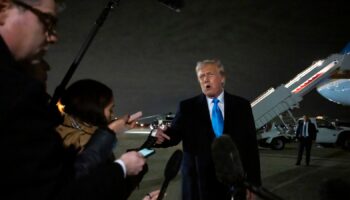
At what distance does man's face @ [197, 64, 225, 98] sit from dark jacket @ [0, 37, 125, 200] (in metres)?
2.51

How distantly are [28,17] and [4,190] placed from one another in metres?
0.63

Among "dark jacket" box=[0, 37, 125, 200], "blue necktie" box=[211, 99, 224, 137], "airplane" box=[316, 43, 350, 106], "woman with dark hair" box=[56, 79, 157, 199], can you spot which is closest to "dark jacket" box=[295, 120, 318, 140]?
"airplane" box=[316, 43, 350, 106]

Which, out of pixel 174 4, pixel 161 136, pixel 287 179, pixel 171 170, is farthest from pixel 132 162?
pixel 287 179

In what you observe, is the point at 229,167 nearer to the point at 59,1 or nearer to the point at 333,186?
the point at 59,1

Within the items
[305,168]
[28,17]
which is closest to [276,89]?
[305,168]

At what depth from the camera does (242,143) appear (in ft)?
11.5

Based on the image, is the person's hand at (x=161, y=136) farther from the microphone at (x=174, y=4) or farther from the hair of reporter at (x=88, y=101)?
the microphone at (x=174, y=4)

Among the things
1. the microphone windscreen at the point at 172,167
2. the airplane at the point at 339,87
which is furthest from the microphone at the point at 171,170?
the airplane at the point at 339,87

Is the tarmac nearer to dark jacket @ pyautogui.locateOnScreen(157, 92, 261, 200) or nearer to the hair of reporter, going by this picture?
dark jacket @ pyautogui.locateOnScreen(157, 92, 261, 200)

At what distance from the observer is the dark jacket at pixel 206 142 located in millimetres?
3432

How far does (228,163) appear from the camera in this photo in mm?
1555

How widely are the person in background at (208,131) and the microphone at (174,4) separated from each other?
1.39 m

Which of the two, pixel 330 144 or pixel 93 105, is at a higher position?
pixel 93 105

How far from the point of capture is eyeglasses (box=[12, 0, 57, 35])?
4.23 ft
